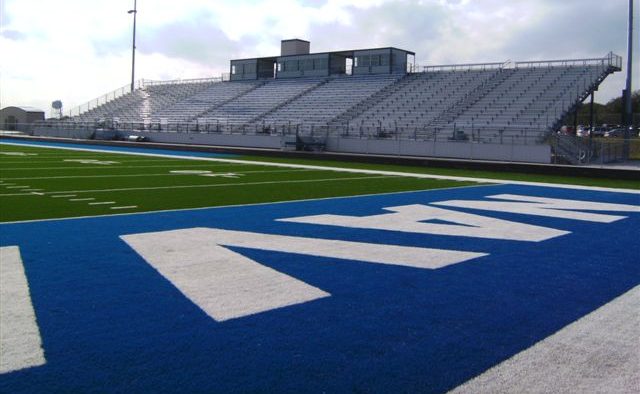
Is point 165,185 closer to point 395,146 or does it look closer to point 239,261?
point 239,261

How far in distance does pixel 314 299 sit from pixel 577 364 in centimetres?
192

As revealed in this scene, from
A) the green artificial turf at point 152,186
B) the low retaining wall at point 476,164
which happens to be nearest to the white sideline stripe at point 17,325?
the green artificial turf at point 152,186

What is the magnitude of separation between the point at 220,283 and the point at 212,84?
50.5 metres

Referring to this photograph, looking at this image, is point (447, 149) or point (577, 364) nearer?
point (577, 364)

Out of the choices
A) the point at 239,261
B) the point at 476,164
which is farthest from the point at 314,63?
the point at 239,261

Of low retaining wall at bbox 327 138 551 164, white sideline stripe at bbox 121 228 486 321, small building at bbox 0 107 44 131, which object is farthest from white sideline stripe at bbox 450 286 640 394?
small building at bbox 0 107 44 131

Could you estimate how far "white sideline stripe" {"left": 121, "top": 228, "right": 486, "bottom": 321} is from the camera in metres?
4.73

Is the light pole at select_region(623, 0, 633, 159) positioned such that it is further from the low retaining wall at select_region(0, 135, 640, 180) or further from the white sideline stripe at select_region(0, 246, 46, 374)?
the white sideline stripe at select_region(0, 246, 46, 374)

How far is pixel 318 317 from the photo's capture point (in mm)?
4344

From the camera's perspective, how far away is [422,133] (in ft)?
100.0

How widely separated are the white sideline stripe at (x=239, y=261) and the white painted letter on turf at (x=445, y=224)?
126cm

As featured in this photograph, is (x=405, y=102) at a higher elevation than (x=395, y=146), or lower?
higher

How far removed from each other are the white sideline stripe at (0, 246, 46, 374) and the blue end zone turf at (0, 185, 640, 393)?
69 mm

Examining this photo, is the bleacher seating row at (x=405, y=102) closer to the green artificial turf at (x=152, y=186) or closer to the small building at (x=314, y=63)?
the small building at (x=314, y=63)
